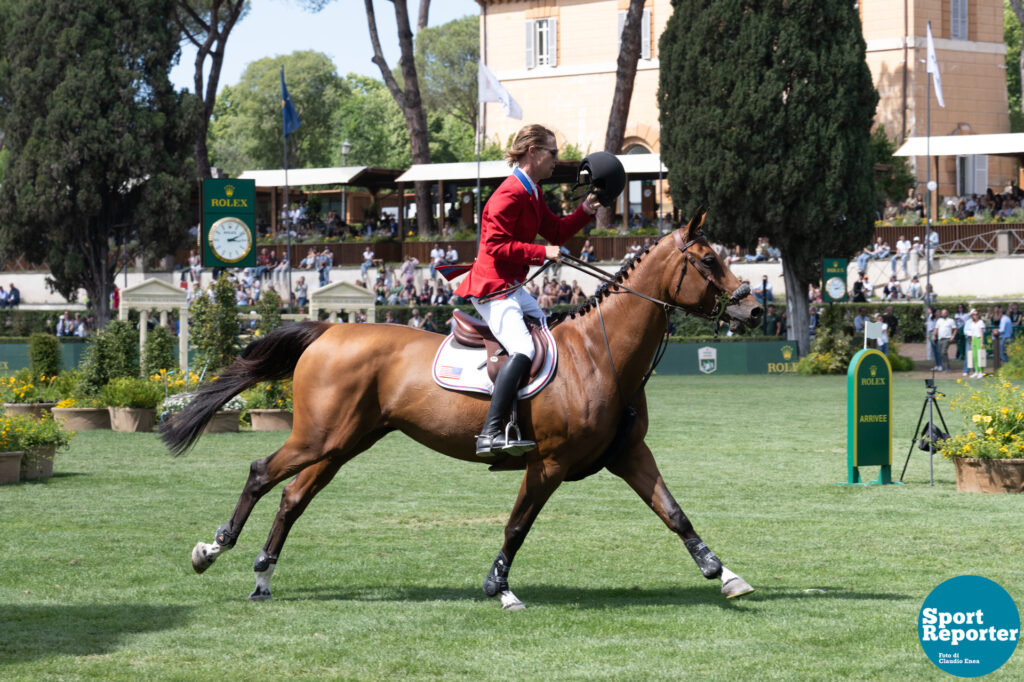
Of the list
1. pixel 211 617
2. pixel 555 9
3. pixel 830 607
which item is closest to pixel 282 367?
pixel 211 617

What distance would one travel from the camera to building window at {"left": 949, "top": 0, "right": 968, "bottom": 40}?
5759 cm

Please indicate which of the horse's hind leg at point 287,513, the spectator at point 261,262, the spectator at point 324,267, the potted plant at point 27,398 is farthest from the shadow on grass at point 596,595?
the spectator at point 261,262

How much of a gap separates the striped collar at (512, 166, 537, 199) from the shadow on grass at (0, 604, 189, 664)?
3.26 m

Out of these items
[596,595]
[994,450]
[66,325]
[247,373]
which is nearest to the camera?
[596,595]

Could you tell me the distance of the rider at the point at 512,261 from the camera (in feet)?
26.1

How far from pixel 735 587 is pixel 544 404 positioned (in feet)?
5.14

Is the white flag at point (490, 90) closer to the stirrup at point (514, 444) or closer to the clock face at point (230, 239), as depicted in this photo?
the clock face at point (230, 239)

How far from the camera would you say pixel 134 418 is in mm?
20375

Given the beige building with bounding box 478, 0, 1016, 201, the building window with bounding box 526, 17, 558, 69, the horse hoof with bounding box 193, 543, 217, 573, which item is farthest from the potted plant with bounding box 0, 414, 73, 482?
the building window with bounding box 526, 17, 558, 69

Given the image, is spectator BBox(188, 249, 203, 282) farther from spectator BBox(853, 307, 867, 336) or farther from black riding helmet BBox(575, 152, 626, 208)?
black riding helmet BBox(575, 152, 626, 208)

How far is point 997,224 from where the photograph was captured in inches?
1724

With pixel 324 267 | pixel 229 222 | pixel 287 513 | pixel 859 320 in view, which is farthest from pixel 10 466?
pixel 324 267

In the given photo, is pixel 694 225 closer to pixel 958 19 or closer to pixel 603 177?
pixel 603 177

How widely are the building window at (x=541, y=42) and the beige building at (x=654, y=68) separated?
2.0 inches
